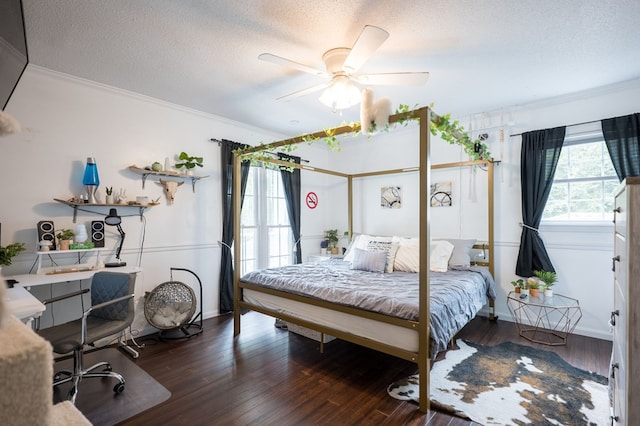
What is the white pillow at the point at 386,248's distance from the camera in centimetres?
372

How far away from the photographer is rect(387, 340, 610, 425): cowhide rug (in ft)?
6.63

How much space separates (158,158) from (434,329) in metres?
3.28

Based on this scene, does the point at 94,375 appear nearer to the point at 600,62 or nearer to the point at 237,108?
the point at 237,108

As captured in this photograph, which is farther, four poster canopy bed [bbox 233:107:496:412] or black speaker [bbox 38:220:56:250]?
black speaker [bbox 38:220:56:250]

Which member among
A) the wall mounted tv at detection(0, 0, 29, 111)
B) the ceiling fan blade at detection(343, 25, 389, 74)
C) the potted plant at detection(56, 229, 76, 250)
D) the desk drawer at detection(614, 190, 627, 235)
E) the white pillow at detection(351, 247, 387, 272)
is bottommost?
the white pillow at detection(351, 247, 387, 272)

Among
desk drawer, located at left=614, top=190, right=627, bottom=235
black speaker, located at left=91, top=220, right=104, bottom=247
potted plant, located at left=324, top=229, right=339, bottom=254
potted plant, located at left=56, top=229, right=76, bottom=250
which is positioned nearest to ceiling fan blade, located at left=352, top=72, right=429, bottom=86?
desk drawer, located at left=614, top=190, right=627, bottom=235

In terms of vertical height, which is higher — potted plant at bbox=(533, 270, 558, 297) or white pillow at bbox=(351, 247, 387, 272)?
white pillow at bbox=(351, 247, 387, 272)

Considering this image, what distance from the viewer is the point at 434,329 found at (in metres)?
2.19

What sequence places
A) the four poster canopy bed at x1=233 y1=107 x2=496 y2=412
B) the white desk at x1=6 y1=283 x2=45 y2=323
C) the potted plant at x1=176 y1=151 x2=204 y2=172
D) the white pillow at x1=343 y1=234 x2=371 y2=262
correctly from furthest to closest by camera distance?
the white pillow at x1=343 y1=234 x2=371 y2=262
the potted plant at x1=176 y1=151 x2=204 y2=172
the four poster canopy bed at x1=233 y1=107 x2=496 y2=412
the white desk at x1=6 y1=283 x2=45 y2=323

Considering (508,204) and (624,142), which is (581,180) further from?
(508,204)

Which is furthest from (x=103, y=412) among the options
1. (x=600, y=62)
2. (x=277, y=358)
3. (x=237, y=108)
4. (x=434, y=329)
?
(x=600, y=62)

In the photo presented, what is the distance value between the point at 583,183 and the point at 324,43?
3209 mm

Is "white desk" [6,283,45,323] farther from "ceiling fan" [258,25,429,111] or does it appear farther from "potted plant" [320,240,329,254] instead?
"potted plant" [320,240,329,254]

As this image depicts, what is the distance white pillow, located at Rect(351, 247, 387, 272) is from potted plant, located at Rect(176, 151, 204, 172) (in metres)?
2.21
